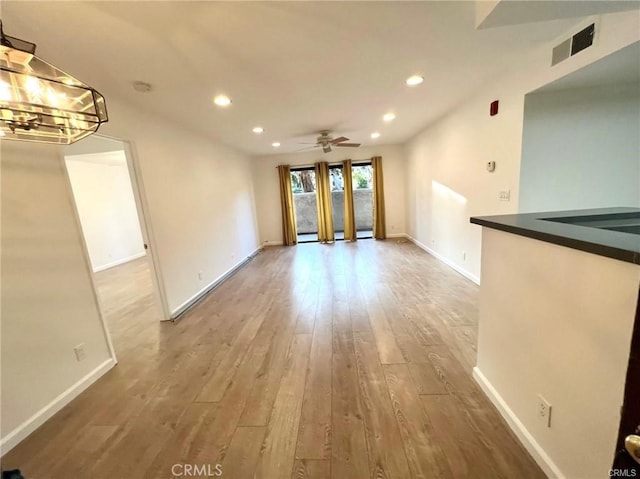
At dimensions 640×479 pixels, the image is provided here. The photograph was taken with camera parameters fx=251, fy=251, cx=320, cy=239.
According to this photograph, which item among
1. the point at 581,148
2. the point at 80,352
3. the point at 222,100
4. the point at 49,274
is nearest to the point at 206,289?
the point at 80,352

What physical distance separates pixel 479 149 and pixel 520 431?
2927 millimetres

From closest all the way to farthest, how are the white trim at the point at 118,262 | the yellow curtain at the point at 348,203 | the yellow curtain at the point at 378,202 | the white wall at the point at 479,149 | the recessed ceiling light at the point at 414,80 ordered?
the white wall at the point at 479,149 < the recessed ceiling light at the point at 414,80 < the white trim at the point at 118,262 < the yellow curtain at the point at 378,202 < the yellow curtain at the point at 348,203

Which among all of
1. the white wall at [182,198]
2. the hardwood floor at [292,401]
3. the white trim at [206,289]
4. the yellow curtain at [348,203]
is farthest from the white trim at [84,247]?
the yellow curtain at [348,203]

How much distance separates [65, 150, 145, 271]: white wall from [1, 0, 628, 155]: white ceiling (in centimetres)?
403

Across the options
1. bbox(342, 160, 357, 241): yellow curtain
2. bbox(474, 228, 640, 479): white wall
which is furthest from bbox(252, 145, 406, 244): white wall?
bbox(474, 228, 640, 479): white wall

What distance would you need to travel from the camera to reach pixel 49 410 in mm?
1724

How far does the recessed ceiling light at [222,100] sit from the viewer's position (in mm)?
2639

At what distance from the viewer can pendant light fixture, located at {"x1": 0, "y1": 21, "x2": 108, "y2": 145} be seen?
38.7 inches

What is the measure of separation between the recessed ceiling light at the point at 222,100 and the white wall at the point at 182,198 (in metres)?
0.86

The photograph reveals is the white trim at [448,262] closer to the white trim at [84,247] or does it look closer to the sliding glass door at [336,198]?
the sliding glass door at [336,198]

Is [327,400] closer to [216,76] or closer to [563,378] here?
[563,378]

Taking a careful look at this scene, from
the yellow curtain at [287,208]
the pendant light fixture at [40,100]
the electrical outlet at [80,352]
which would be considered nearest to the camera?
the pendant light fixture at [40,100]

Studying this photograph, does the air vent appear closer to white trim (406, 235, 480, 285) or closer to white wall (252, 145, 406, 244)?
white trim (406, 235, 480, 285)

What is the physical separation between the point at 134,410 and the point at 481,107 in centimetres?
444
